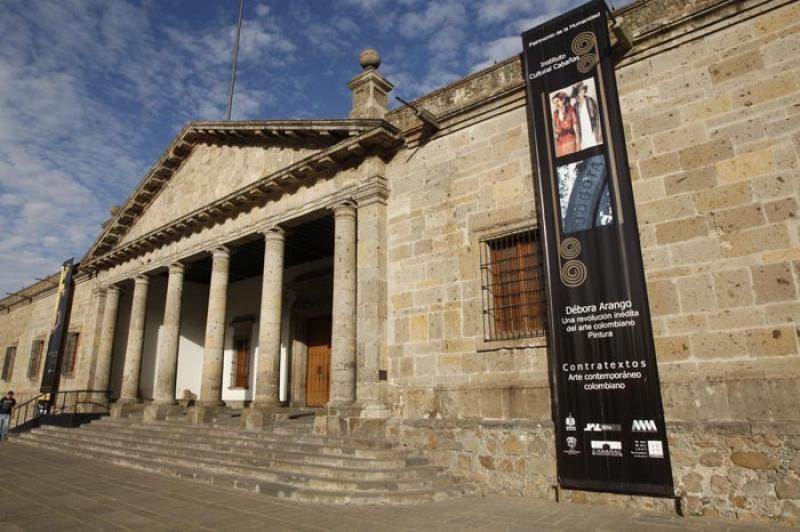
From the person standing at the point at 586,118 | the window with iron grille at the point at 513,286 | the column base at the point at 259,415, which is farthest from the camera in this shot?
the column base at the point at 259,415

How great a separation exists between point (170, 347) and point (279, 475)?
7611 mm

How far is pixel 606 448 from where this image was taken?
5.74m

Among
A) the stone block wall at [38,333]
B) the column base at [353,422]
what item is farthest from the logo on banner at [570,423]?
the stone block wall at [38,333]

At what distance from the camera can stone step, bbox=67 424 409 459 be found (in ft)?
23.9

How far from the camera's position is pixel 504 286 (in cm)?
754

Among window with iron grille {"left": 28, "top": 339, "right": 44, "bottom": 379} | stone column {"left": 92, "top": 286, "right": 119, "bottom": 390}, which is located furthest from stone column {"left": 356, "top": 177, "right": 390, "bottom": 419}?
window with iron grille {"left": 28, "top": 339, "right": 44, "bottom": 379}

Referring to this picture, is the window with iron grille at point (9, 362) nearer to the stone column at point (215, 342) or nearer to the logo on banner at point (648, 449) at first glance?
the stone column at point (215, 342)

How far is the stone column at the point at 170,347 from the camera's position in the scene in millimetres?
12930

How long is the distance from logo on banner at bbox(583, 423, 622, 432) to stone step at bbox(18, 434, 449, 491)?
2108mm

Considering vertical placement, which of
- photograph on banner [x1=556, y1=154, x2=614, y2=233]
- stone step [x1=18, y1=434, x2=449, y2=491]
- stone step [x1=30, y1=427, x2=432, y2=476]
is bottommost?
stone step [x1=18, y1=434, x2=449, y2=491]

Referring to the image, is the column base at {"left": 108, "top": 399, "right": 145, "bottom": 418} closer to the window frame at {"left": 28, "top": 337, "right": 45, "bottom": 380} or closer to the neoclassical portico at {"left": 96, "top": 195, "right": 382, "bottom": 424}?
the neoclassical portico at {"left": 96, "top": 195, "right": 382, "bottom": 424}

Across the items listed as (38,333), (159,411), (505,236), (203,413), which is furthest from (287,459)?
(38,333)

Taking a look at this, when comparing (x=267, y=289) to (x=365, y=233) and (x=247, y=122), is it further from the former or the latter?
(x=247, y=122)

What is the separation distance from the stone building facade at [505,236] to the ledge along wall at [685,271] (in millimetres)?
19
